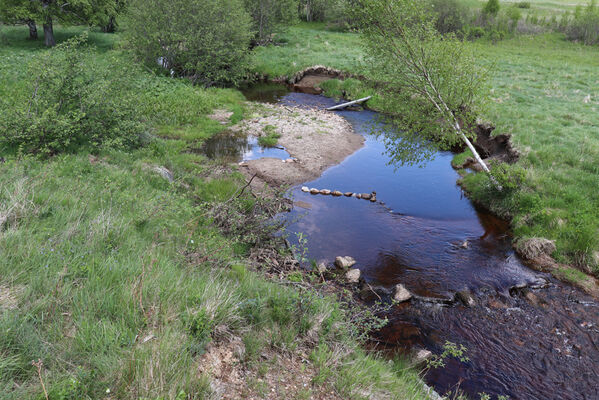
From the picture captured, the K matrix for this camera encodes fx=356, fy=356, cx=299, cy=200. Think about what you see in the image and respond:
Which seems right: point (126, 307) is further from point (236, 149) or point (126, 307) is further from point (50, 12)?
point (50, 12)

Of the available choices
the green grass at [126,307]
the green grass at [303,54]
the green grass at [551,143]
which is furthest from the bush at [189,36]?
the green grass at [126,307]

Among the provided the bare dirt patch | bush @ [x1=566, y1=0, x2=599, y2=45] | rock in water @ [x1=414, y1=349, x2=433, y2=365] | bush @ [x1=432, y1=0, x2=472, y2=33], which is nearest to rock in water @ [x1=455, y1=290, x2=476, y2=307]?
rock in water @ [x1=414, y1=349, x2=433, y2=365]

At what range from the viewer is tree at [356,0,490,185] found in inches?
529

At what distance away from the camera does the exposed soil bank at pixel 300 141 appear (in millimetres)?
16562

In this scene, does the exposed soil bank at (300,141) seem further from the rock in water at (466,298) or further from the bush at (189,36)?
the rock in water at (466,298)

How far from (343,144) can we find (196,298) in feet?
57.0

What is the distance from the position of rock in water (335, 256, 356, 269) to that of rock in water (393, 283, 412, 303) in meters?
1.53

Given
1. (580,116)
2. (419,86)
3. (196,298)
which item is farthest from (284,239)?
(580,116)

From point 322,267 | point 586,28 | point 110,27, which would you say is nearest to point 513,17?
point 586,28

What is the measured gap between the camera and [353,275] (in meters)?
9.86

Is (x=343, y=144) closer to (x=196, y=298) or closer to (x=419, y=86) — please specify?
(x=419, y=86)

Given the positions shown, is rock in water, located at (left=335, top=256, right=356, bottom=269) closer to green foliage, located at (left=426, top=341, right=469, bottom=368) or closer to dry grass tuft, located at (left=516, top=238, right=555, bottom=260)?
green foliage, located at (left=426, top=341, right=469, bottom=368)

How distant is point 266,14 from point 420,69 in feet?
109

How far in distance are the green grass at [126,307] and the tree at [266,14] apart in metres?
38.7
